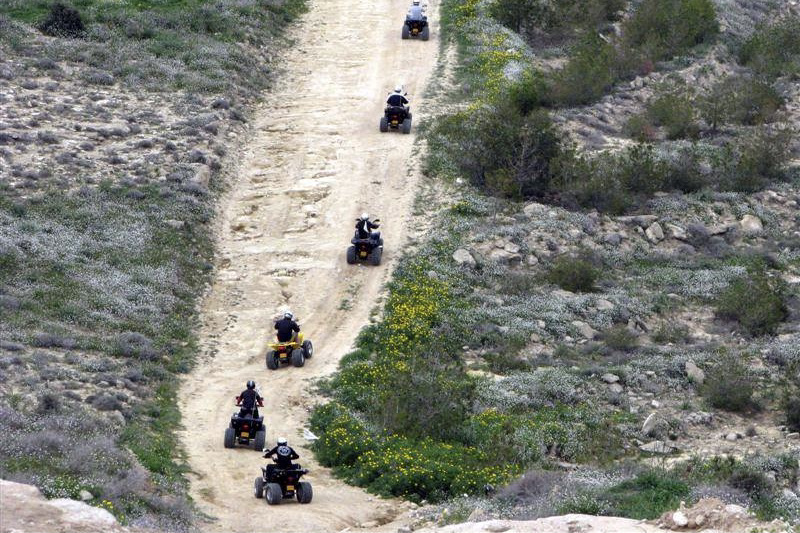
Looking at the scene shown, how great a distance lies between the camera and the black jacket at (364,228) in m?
32.3

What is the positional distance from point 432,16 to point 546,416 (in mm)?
28042

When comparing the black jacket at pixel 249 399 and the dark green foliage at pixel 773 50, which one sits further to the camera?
the dark green foliage at pixel 773 50

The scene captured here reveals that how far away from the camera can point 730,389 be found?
87.0 ft

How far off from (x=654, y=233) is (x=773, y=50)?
56.4 ft

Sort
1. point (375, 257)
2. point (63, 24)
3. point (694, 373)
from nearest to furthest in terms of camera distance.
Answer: point (694, 373)
point (375, 257)
point (63, 24)

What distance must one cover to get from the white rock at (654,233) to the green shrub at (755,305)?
397 cm

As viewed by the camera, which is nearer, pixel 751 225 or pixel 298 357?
pixel 298 357

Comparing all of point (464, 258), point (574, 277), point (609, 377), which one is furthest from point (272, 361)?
point (574, 277)

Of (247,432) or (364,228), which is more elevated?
(247,432)

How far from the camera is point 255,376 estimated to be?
88.7 feet

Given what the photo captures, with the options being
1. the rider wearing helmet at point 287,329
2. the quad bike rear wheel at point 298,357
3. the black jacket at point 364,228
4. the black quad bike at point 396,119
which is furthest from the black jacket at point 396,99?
the quad bike rear wheel at point 298,357

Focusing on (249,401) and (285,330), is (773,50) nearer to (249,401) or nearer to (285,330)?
(285,330)

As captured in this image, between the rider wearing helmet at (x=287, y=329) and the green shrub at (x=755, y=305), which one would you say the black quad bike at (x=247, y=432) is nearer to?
the rider wearing helmet at (x=287, y=329)

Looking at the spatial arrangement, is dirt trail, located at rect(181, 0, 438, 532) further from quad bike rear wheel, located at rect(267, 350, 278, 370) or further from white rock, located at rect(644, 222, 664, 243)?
white rock, located at rect(644, 222, 664, 243)
